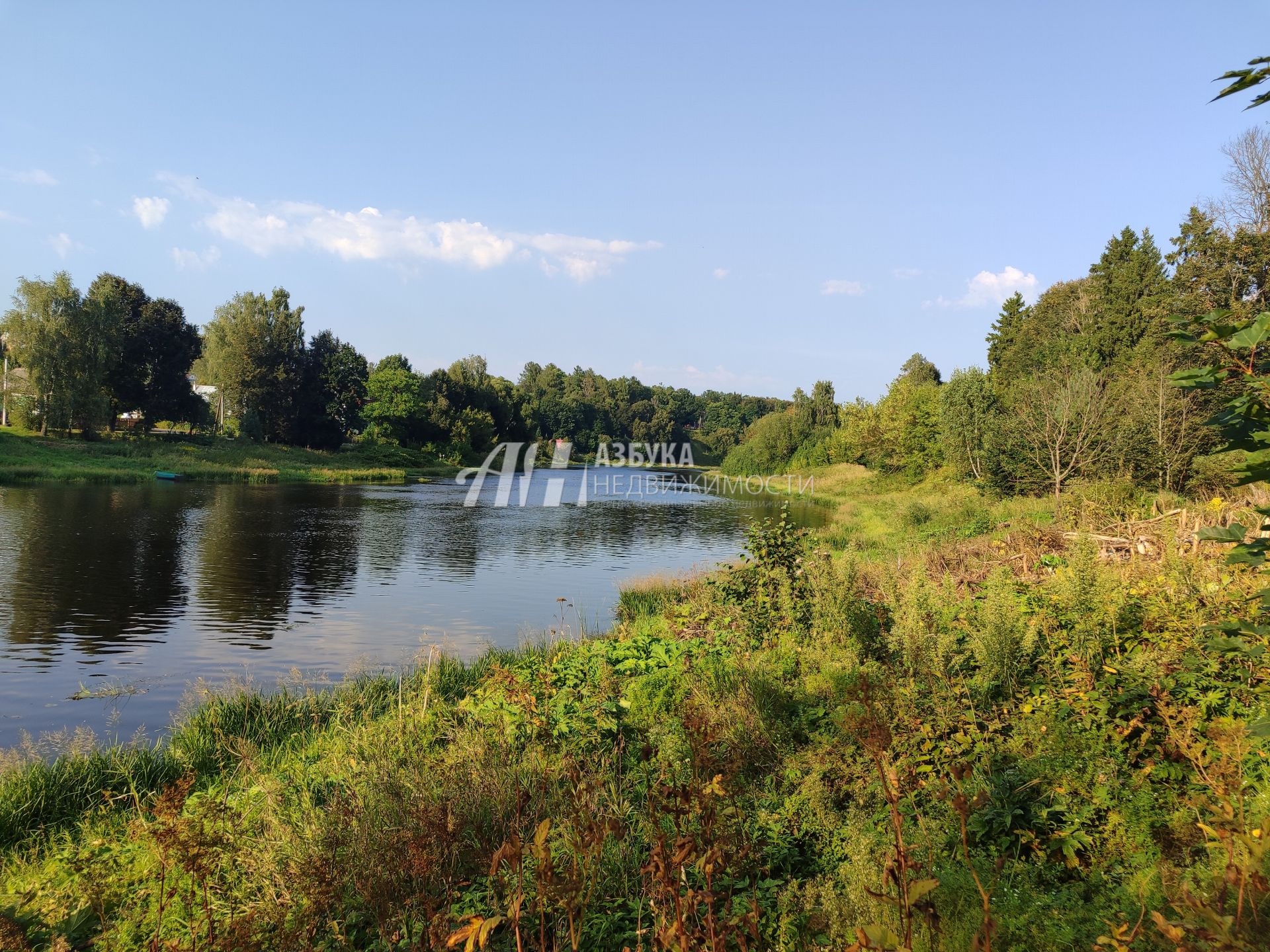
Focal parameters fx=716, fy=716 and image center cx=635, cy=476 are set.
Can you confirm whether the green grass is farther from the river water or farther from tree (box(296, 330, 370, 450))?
tree (box(296, 330, 370, 450))

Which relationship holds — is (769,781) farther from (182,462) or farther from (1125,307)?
(182,462)

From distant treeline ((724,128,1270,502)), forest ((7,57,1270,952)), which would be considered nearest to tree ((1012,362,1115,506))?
distant treeline ((724,128,1270,502))

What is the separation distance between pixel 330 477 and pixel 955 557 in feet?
169

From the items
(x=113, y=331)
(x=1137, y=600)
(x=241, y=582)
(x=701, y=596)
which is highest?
(x=113, y=331)

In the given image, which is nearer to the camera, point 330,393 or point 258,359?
point 258,359

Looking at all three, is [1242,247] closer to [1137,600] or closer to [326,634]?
[1137,600]

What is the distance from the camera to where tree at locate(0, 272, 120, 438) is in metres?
45.8

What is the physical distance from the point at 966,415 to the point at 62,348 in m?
55.2

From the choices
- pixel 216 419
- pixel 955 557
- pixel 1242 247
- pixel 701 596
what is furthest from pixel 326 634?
pixel 216 419

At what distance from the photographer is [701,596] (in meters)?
12.8

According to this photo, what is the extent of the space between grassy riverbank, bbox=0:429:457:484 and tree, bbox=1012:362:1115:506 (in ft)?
155

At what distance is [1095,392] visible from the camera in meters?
26.5

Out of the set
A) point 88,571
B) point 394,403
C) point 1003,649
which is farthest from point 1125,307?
point 394,403

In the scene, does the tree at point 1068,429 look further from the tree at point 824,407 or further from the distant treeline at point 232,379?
the distant treeline at point 232,379
